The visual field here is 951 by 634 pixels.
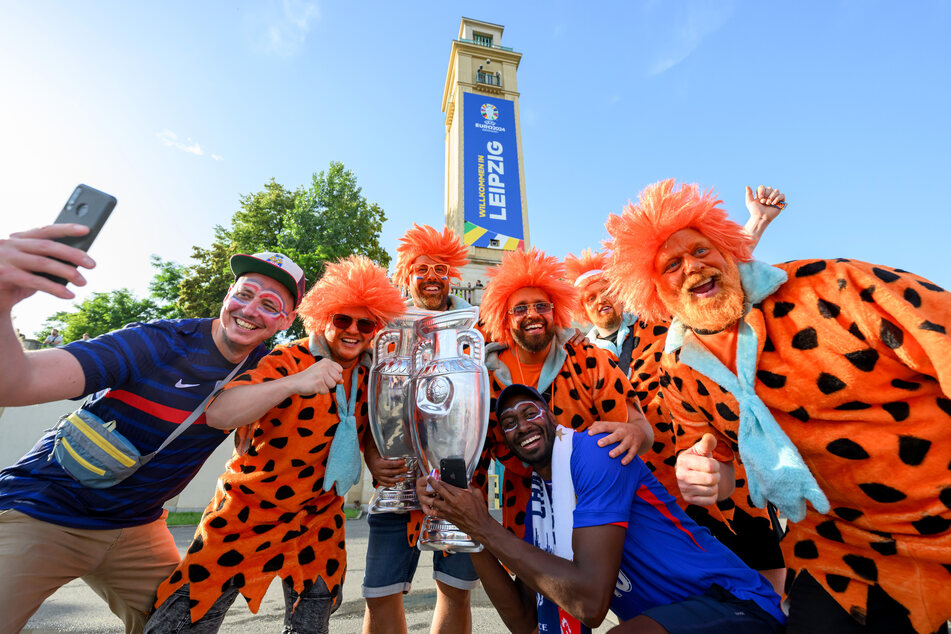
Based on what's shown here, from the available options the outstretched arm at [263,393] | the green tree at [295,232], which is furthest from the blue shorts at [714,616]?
the green tree at [295,232]

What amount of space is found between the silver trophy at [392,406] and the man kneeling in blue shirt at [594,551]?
39 cm

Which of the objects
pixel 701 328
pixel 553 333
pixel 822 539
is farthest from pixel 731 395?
pixel 553 333

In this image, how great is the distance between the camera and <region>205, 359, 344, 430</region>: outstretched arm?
171cm

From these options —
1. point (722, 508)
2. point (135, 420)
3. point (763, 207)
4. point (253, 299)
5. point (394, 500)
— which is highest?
point (763, 207)

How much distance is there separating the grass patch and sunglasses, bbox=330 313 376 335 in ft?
27.3

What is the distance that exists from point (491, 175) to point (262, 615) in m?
18.4

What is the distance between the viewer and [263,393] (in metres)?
1.72

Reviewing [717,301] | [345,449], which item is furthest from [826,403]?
[345,449]

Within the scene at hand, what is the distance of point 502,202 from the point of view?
19000 mm

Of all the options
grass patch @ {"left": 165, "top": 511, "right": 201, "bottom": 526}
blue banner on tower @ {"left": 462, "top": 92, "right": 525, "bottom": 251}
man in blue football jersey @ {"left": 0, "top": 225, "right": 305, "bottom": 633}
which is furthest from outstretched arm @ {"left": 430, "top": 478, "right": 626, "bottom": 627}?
blue banner on tower @ {"left": 462, "top": 92, "right": 525, "bottom": 251}

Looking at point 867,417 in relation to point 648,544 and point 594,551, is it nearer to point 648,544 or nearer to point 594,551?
point 648,544

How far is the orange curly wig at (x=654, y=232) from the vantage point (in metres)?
1.55

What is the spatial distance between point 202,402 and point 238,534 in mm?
617

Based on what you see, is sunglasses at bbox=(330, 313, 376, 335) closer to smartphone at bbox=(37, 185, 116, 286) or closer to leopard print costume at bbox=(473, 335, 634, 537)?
leopard print costume at bbox=(473, 335, 634, 537)
